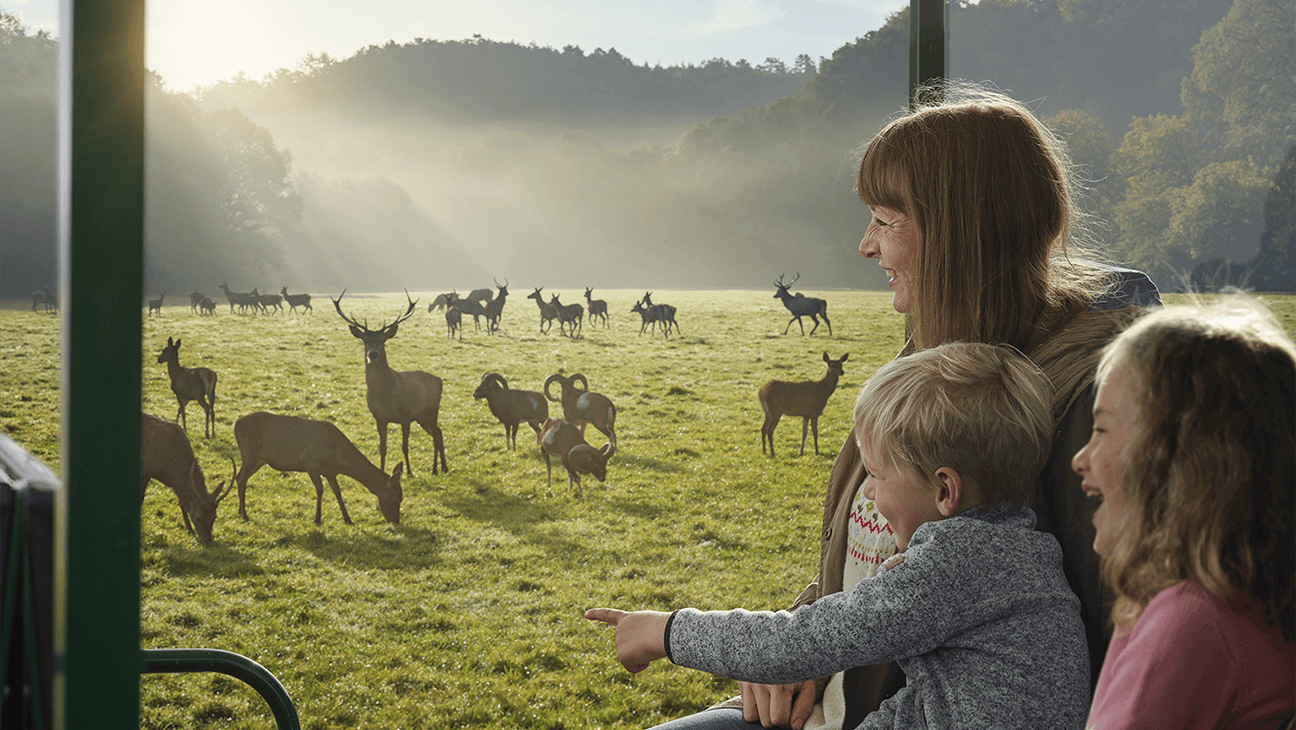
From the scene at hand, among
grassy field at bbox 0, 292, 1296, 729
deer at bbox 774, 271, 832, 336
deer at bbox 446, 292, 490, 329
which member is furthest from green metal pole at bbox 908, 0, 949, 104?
deer at bbox 774, 271, 832, 336

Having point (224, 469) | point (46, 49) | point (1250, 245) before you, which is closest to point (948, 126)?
point (46, 49)

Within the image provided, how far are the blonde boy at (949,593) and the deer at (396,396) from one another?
17.3 feet

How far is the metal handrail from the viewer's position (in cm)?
95

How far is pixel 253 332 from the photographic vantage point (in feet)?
19.2

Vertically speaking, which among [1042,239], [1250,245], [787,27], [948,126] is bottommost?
[1042,239]

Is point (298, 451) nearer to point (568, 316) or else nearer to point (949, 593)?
point (568, 316)

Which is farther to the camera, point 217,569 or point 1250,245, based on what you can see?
point 1250,245

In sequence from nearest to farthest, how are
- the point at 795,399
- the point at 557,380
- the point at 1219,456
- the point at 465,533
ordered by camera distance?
the point at 1219,456
the point at 465,533
the point at 557,380
the point at 795,399

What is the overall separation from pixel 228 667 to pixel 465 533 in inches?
201

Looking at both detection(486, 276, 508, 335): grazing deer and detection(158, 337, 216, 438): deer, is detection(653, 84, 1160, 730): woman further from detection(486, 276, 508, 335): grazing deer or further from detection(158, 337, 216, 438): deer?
detection(486, 276, 508, 335): grazing deer

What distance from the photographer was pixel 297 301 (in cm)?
600

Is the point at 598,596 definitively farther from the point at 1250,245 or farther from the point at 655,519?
the point at 1250,245

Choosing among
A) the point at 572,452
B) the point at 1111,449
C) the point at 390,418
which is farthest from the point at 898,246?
the point at 390,418

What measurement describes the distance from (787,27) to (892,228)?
7129 mm
